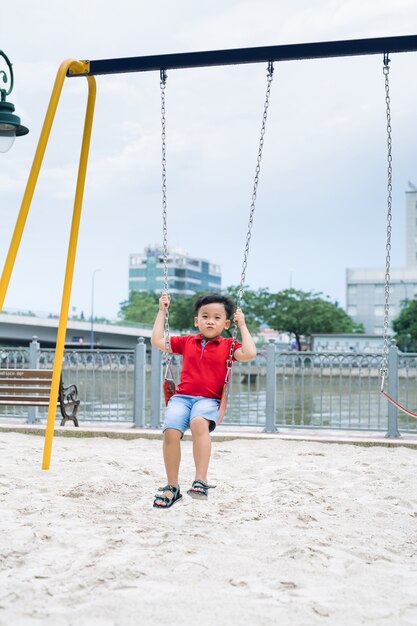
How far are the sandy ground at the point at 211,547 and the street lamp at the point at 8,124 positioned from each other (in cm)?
271

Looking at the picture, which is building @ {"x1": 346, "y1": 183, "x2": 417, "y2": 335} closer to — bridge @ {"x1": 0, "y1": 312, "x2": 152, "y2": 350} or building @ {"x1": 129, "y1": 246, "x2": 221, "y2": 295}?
building @ {"x1": 129, "y1": 246, "x2": 221, "y2": 295}

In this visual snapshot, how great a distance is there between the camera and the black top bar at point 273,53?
228 inches

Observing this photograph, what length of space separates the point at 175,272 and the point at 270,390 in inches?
4553

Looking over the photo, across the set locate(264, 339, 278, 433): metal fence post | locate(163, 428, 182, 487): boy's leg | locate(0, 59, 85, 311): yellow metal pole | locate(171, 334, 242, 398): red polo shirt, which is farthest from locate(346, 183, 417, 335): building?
locate(163, 428, 182, 487): boy's leg

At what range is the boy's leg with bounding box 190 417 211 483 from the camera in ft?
15.8

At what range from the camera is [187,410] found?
4.97 meters

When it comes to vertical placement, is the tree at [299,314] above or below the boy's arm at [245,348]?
above

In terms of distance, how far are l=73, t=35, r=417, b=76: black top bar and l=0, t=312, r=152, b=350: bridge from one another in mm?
35561

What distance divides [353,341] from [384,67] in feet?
226

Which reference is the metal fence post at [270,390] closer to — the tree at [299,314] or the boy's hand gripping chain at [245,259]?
the boy's hand gripping chain at [245,259]

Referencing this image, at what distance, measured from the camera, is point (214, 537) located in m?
4.10

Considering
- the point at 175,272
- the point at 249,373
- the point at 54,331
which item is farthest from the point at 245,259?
the point at 175,272

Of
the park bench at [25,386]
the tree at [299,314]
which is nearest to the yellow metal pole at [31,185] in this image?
the park bench at [25,386]

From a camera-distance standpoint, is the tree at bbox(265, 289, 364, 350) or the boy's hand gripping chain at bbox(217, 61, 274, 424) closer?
the boy's hand gripping chain at bbox(217, 61, 274, 424)
